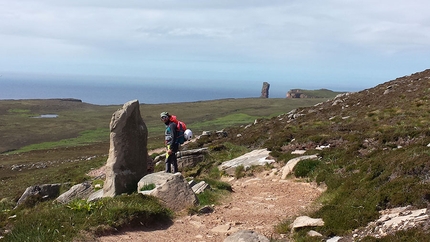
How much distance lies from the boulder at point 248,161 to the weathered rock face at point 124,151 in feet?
16.3

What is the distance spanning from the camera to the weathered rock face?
1662 centimetres

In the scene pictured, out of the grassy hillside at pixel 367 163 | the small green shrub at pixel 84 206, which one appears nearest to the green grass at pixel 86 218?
the small green shrub at pixel 84 206

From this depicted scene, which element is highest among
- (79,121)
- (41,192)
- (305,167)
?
(305,167)

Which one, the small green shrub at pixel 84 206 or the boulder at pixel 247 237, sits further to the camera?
the small green shrub at pixel 84 206

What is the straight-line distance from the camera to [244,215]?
12.8 metres

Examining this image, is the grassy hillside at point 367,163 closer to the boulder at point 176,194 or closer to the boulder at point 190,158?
the boulder at point 190,158

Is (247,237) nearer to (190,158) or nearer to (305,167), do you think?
(305,167)

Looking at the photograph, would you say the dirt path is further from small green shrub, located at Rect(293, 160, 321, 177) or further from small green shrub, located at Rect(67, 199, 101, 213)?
small green shrub, located at Rect(67, 199, 101, 213)

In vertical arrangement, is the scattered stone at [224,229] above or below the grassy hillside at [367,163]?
below

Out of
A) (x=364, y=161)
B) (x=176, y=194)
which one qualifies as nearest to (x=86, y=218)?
(x=176, y=194)

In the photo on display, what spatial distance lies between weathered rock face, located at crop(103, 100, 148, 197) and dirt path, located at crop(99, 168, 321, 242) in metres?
4.49

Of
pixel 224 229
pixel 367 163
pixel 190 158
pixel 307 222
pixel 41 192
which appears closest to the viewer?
pixel 307 222

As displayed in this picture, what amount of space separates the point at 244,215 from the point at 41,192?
51.0ft

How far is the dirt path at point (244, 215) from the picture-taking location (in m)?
10.8
